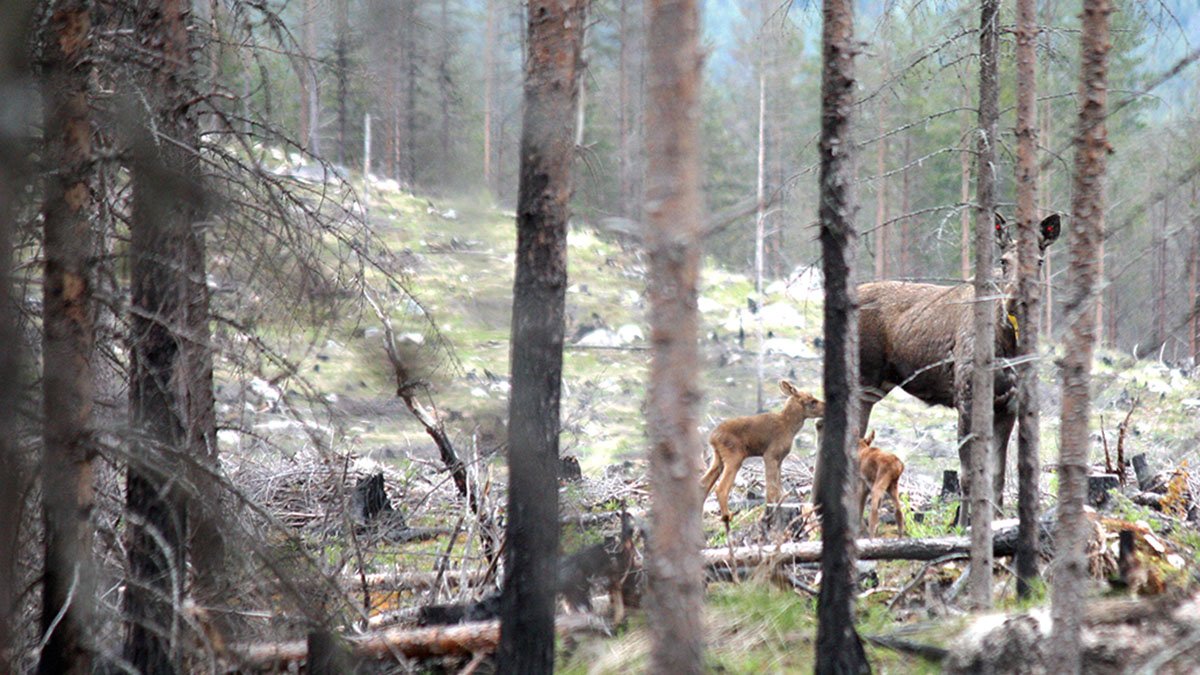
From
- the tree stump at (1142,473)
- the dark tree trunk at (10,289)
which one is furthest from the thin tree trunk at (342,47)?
the tree stump at (1142,473)

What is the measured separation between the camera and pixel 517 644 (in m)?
6.85

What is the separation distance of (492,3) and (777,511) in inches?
280

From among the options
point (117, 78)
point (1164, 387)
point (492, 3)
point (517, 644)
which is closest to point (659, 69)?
point (117, 78)

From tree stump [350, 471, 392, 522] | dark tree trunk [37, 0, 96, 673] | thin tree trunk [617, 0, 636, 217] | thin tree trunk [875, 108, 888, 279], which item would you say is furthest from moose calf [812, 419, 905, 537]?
thin tree trunk [875, 108, 888, 279]

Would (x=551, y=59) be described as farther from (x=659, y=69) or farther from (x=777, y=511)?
(x=777, y=511)

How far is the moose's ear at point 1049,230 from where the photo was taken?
9.19 meters

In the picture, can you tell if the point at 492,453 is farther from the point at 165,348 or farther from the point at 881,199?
the point at 881,199

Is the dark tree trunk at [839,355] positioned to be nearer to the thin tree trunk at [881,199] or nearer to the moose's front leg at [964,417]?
the moose's front leg at [964,417]

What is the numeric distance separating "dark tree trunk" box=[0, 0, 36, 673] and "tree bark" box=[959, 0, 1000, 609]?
653cm

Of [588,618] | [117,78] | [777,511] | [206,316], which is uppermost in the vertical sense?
[117,78]

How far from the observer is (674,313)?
439 centimetres

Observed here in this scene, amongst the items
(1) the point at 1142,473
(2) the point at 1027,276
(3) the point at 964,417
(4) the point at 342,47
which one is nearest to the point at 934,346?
(3) the point at 964,417

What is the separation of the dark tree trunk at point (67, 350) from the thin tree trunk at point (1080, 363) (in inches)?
186

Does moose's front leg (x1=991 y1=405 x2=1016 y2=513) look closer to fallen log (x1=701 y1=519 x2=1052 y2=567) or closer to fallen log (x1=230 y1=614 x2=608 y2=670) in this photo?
fallen log (x1=701 y1=519 x2=1052 y2=567)
